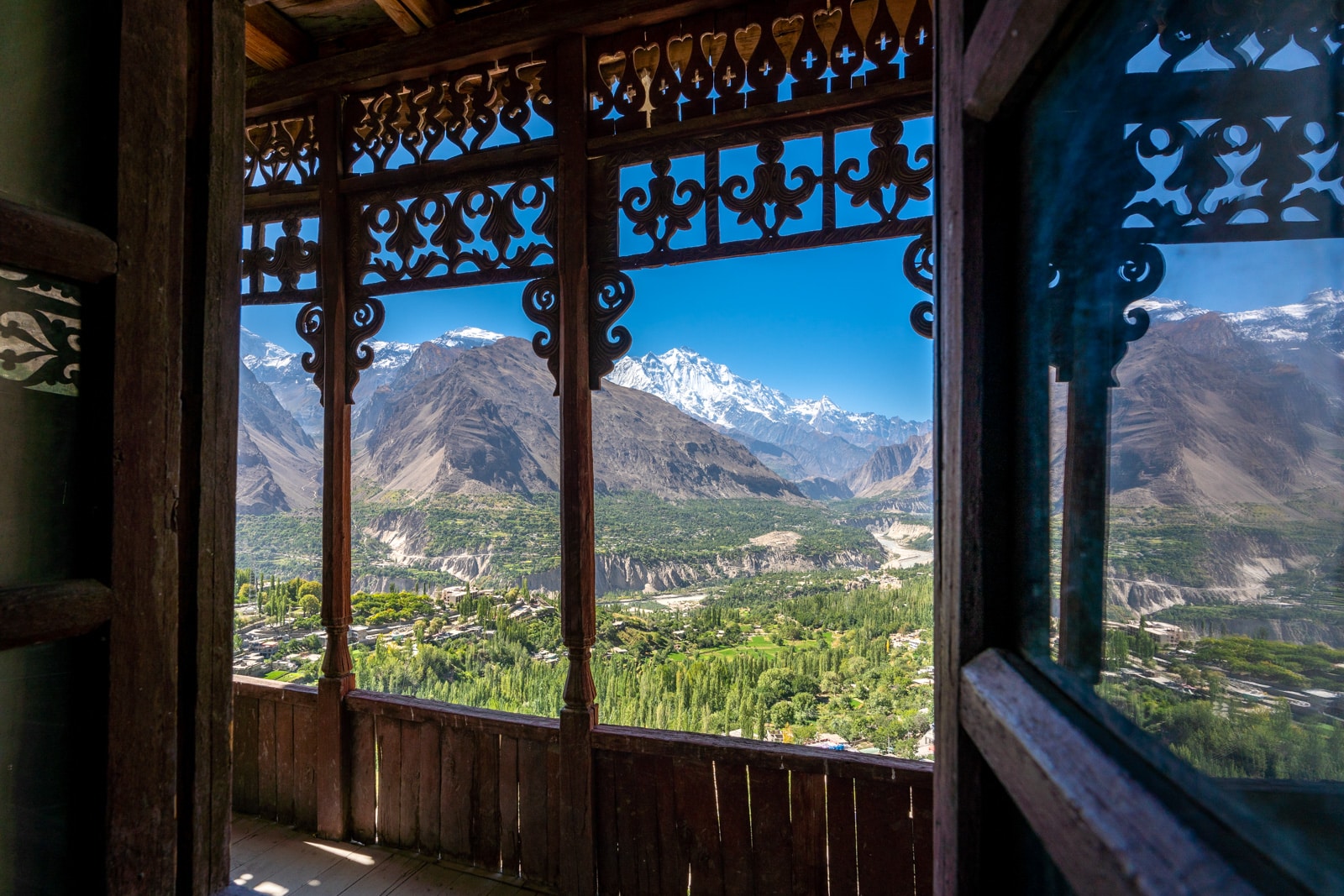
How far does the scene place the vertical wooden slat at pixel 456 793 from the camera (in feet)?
9.27

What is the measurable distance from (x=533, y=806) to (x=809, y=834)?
118 centimetres

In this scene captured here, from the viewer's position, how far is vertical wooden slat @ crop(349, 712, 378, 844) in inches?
118

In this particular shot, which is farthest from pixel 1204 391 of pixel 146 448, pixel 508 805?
pixel 508 805

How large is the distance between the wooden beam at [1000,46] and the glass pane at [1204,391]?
3 centimetres

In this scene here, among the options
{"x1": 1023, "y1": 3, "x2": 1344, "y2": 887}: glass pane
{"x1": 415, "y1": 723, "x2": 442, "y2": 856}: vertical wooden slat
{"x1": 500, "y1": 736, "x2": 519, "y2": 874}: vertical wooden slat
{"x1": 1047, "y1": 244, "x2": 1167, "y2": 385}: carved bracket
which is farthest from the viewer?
{"x1": 415, "y1": 723, "x2": 442, "y2": 856}: vertical wooden slat

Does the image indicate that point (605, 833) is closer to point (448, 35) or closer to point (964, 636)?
point (964, 636)

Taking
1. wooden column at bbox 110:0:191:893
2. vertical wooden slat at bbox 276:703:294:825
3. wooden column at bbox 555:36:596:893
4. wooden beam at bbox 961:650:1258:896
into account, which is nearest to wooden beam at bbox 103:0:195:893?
wooden column at bbox 110:0:191:893

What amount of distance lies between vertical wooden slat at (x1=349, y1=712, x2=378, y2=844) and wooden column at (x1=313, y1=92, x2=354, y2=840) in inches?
1.2

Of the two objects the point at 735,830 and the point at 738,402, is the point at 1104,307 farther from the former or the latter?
the point at 738,402

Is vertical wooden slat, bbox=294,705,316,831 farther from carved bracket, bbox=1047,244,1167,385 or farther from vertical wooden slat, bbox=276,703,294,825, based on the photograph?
carved bracket, bbox=1047,244,1167,385

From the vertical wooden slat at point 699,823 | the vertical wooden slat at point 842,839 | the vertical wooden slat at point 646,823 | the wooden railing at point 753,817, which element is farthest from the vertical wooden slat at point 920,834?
the vertical wooden slat at point 646,823

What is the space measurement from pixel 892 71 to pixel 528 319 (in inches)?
67.7

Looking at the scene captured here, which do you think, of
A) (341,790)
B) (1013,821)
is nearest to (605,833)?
(341,790)

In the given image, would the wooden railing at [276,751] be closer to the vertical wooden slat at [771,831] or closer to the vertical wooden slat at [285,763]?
the vertical wooden slat at [285,763]
